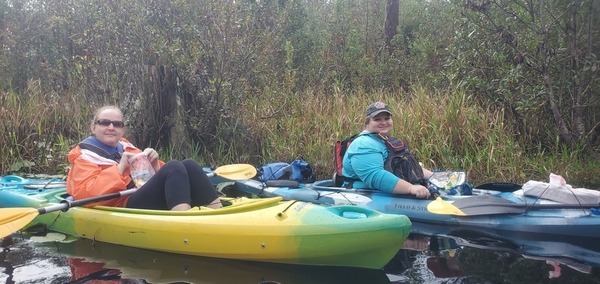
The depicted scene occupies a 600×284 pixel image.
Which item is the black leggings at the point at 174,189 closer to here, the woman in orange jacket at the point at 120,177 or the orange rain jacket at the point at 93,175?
the woman in orange jacket at the point at 120,177

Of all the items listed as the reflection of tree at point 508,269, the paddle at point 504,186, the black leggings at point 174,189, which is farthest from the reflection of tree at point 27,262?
the paddle at point 504,186

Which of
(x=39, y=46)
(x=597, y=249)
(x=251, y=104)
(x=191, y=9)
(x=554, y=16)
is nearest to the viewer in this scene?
(x=597, y=249)

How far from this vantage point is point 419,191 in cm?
436

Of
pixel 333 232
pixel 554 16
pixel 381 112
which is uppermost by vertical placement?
pixel 554 16

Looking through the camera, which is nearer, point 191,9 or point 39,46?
point 191,9

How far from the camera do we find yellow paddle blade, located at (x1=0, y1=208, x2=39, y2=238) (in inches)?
140

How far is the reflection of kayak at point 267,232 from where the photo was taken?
318 centimetres

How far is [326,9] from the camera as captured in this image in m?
13.8

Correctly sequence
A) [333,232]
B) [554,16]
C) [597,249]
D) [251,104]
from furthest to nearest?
[251,104] < [554,16] < [597,249] < [333,232]

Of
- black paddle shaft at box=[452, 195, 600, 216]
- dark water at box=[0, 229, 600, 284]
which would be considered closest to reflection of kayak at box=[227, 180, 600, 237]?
black paddle shaft at box=[452, 195, 600, 216]

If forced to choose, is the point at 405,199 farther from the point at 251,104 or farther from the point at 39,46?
the point at 39,46

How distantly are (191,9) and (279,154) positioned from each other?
83.5 inches

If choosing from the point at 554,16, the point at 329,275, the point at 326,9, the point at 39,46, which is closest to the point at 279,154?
the point at 554,16

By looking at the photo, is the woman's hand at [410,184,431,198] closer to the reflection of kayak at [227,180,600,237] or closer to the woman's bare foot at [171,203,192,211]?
the reflection of kayak at [227,180,600,237]
